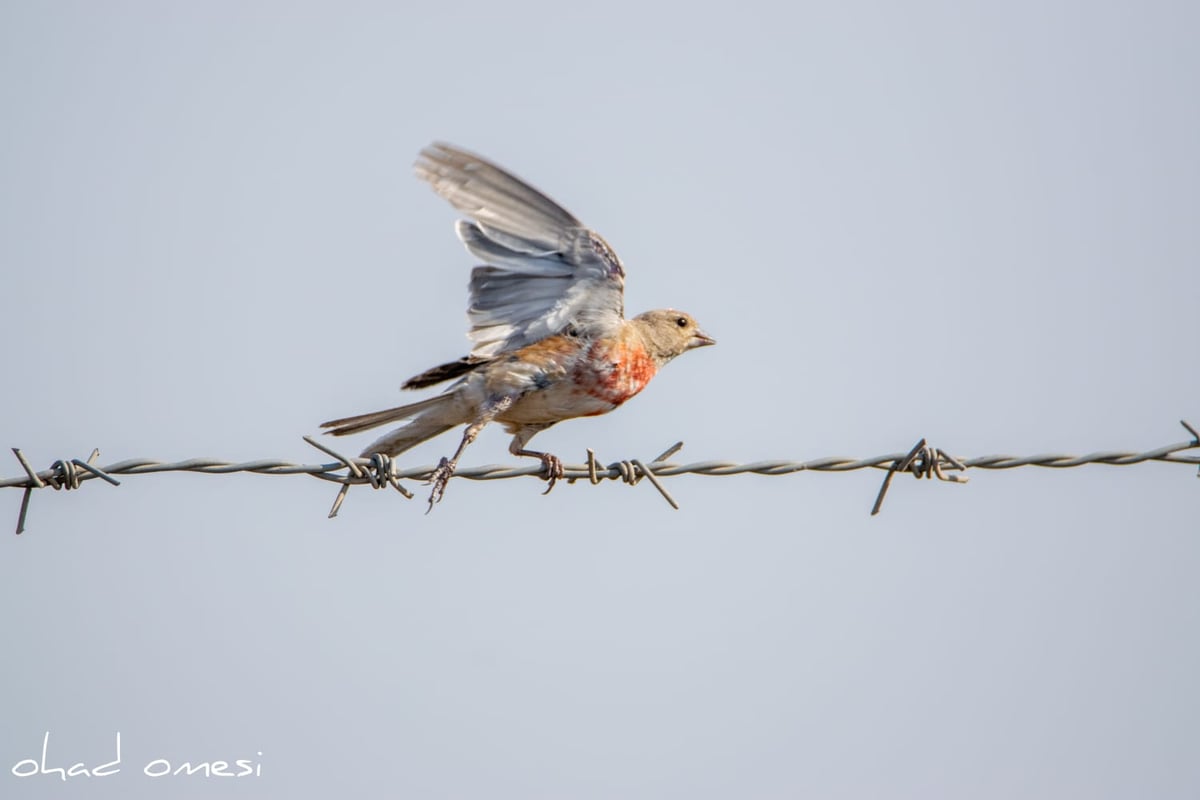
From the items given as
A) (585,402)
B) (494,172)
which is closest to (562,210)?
(494,172)

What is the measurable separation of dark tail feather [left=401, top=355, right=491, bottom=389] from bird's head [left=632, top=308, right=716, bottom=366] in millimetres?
1243

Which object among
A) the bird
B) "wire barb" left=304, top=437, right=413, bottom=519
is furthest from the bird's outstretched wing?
"wire barb" left=304, top=437, right=413, bottom=519

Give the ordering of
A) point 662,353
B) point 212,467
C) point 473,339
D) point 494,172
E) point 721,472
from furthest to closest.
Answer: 1. point 662,353
2. point 473,339
3. point 494,172
4. point 721,472
5. point 212,467

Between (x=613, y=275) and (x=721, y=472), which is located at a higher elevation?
(x=613, y=275)

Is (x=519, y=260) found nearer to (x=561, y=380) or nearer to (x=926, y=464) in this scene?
(x=561, y=380)

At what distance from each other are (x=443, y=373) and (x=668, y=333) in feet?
5.58

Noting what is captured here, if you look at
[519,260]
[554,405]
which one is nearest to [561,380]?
[554,405]

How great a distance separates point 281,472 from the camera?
199 inches

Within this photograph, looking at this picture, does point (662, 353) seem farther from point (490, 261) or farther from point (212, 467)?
point (212, 467)

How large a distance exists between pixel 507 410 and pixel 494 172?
3.99 ft

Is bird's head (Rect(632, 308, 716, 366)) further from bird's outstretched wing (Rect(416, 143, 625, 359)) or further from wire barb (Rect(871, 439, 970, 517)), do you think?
wire barb (Rect(871, 439, 970, 517))

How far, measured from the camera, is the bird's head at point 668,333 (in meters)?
8.52

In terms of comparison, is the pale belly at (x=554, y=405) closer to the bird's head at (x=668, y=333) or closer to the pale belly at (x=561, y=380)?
the pale belly at (x=561, y=380)

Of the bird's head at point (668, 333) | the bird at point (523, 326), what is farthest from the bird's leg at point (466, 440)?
the bird's head at point (668, 333)
